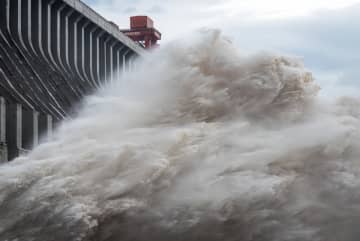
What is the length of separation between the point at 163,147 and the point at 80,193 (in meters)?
3.36

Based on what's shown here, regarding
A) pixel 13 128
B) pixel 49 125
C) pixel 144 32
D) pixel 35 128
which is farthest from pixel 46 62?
pixel 144 32

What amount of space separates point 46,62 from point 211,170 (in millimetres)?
35195

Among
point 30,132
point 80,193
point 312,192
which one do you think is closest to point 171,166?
point 80,193

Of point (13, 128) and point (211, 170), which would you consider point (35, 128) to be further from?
point (211, 170)

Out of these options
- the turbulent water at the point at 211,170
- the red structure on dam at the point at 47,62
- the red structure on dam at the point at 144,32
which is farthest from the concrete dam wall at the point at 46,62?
the red structure on dam at the point at 144,32

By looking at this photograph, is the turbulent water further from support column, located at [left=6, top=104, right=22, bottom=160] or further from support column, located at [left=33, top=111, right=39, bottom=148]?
support column, located at [left=33, top=111, right=39, bottom=148]

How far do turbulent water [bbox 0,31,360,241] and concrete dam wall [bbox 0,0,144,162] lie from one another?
13.6 meters

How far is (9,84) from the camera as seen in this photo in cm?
4888

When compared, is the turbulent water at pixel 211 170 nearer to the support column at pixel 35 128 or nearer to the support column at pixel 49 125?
the support column at pixel 35 128

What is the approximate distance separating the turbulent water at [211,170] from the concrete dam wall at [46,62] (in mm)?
13573

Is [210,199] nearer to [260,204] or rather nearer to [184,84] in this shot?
[260,204]

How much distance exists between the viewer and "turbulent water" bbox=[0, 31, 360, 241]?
84.0 ft

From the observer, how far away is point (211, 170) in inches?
1031

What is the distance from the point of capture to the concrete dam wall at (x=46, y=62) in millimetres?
45094
